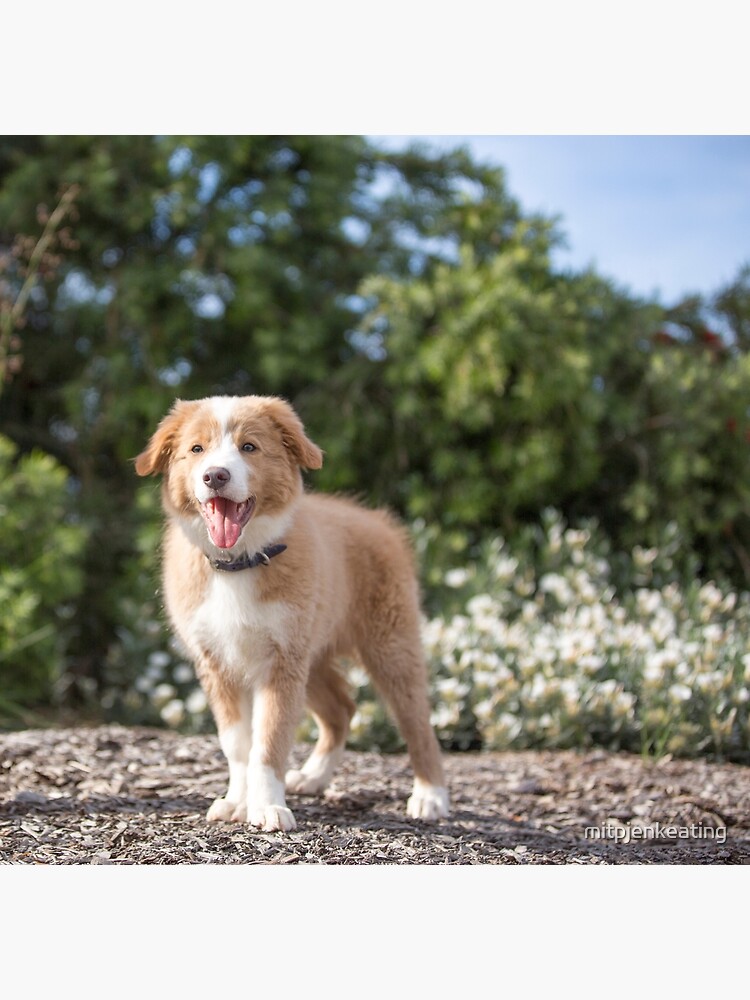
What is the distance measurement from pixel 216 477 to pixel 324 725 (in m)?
1.46

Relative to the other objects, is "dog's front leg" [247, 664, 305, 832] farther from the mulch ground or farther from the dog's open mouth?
the dog's open mouth

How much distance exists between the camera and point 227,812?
356 centimetres

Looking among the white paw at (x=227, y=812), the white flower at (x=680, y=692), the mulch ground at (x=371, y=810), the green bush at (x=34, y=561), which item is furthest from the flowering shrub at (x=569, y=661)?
the white paw at (x=227, y=812)

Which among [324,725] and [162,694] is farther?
[162,694]

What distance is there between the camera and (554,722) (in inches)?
203

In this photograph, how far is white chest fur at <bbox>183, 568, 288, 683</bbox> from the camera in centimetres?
339

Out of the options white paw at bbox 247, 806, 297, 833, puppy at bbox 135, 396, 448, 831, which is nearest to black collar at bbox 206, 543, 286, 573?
puppy at bbox 135, 396, 448, 831

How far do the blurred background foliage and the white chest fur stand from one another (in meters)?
2.76

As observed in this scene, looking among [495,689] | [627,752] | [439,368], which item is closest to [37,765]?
[495,689]

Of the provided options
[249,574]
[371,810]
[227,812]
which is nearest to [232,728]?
[227,812]

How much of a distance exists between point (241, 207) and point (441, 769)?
4011 mm

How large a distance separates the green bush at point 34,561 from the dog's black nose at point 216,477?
308 centimetres

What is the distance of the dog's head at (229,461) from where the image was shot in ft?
10.4

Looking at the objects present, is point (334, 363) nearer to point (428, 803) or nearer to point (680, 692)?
point (680, 692)
